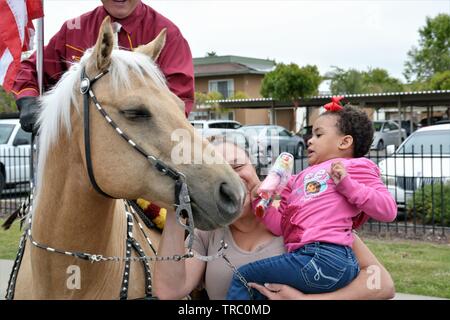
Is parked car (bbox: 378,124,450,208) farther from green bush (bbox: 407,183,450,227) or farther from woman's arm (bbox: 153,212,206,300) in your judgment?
woman's arm (bbox: 153,212,206,300)

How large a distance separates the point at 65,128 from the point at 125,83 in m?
0.36

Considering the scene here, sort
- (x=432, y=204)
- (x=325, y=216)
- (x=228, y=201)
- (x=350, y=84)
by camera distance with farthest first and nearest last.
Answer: (x=350, y=84) < (x=432, y=204) < (x=325, y=216) < (x=228, y=201)

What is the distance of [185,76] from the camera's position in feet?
10.3

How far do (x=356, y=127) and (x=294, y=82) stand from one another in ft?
85.8

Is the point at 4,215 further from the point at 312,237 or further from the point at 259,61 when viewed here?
the point at 259,61

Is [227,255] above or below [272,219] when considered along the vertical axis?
below

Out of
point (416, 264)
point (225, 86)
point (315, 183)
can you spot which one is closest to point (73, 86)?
point (315, 183)

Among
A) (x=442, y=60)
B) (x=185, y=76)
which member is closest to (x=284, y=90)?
(x=442, y=60)

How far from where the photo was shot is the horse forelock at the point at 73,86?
221 cm

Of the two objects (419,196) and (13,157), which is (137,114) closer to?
(419,196)

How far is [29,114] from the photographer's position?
2.63m

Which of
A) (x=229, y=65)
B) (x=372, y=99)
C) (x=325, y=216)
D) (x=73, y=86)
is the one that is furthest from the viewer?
(x=229, y=65)

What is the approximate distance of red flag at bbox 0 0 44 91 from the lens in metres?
3.13

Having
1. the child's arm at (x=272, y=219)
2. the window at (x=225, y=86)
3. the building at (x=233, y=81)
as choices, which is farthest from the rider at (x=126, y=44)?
the window at (x=225, y=86)
